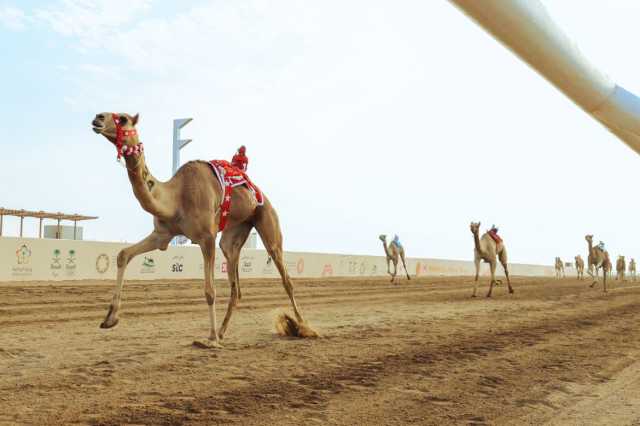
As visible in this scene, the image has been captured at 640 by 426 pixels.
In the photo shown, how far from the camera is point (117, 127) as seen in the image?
6352 mm

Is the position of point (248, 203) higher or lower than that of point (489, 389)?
higher

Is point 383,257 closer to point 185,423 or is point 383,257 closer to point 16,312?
point 16,312

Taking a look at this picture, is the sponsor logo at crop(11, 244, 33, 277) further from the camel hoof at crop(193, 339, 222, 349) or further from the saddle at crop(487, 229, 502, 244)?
the saddle at crop(487, 229, 502, 244)

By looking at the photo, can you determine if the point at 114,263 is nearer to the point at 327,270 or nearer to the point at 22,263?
the point at 22,263

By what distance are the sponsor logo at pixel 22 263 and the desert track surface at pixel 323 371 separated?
1035 centimetres

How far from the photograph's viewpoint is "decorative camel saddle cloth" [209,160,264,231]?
7844 mm

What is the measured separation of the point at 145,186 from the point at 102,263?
61.0ft

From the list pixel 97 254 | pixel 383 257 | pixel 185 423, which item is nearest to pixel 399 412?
pixel 185 423

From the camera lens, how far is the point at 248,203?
8.26 m

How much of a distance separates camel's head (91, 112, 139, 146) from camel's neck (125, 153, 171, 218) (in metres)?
0.22

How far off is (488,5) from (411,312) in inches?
482

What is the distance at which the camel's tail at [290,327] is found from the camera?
331 inches

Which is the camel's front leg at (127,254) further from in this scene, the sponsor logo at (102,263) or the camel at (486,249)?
the sponsor logo at (102,263)

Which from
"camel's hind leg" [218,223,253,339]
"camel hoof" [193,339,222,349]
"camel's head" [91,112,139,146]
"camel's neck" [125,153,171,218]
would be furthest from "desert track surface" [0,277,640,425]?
"camel's head" [91,112,139,146]
